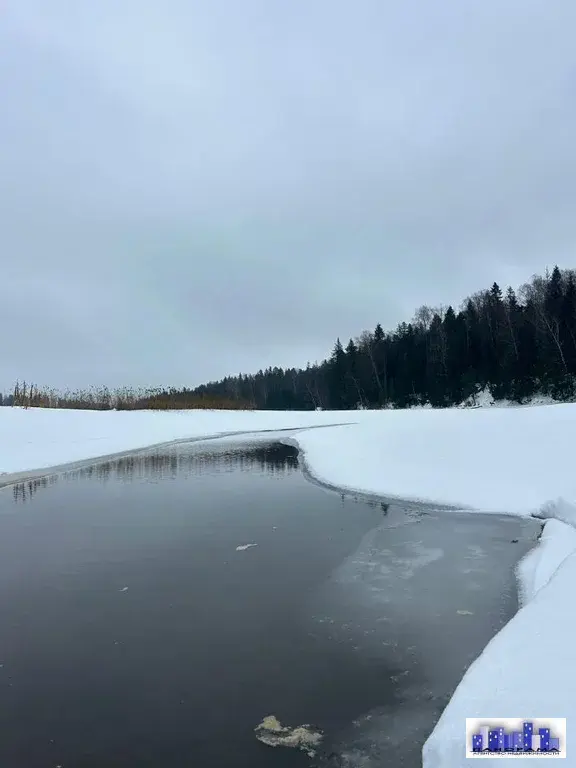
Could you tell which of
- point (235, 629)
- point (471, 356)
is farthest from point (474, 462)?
point (471, 356)

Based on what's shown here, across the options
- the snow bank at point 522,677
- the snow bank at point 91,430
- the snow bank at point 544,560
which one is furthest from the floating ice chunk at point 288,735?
the snow bank at point 91,430

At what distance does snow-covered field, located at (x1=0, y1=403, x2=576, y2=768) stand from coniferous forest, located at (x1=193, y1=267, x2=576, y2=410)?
92.6 feet

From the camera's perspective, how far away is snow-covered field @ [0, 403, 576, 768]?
3.68 m

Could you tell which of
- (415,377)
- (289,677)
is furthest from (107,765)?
(415,377)

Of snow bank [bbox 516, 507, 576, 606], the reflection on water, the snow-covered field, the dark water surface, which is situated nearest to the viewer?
the snow-covered field

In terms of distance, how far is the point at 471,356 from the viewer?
61.0 metres

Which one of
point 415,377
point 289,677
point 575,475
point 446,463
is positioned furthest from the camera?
point 415,377

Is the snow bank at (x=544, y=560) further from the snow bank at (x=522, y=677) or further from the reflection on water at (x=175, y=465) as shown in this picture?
the reflection on water at (x=175, y=465)

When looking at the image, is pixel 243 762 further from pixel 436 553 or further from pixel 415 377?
pixel 415 377

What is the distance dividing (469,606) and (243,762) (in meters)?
3.58

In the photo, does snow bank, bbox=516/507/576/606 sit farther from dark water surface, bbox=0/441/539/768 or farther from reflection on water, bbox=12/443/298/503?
reflection on water, bbox=12/443/298/503

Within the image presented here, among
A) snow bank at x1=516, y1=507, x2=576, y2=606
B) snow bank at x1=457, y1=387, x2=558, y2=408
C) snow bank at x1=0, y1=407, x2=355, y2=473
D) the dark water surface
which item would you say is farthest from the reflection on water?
snow bank at x1=457, y1=387, x2=558, y2=408

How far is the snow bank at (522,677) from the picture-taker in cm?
337

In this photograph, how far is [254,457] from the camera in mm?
23094
